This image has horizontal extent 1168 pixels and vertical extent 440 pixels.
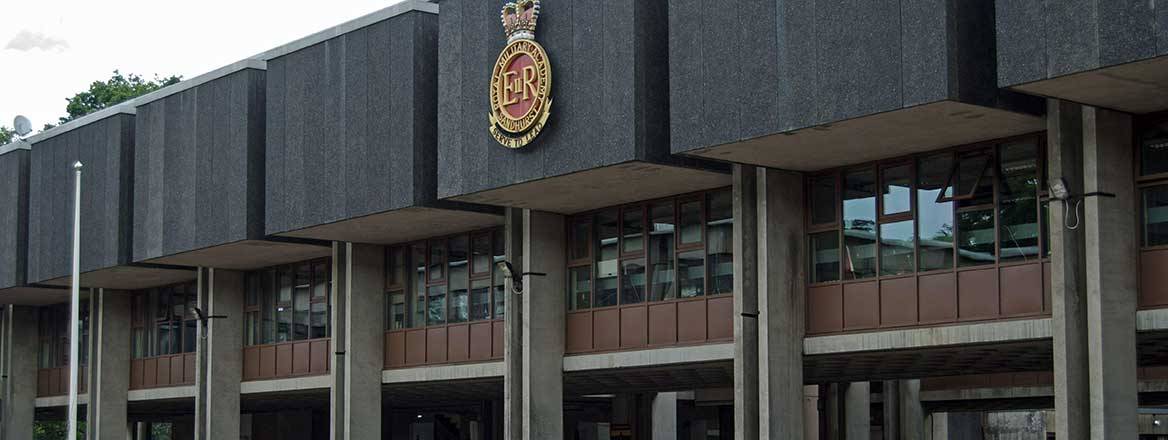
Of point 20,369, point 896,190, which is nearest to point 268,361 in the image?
point 20,369

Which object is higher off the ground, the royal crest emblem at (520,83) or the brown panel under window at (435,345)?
the royal crest emblem at (520,83)

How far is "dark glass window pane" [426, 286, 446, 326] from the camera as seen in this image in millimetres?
36562

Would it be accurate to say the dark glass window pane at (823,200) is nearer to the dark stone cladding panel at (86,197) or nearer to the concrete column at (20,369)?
the dark stone cladding panel at (86,197)

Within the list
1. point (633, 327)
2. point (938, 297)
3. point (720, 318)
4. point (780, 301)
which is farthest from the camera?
point (633, 327)

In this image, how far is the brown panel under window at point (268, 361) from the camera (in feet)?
136

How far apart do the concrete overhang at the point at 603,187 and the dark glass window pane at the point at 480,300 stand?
3.41 meters

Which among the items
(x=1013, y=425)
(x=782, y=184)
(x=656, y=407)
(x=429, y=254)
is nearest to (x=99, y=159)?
(x=429, y=254)

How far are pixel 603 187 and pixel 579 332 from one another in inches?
160

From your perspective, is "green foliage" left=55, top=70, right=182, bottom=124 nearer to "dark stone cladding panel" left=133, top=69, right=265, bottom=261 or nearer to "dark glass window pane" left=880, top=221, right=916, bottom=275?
"dark stone cladding panel" left=133, top=69, right=265, bottom=261

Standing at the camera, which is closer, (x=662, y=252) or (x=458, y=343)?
(x=662, y=252)

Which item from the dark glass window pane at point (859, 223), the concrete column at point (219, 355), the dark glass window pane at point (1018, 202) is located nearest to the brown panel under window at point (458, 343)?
the concrete column at point (219, 355)

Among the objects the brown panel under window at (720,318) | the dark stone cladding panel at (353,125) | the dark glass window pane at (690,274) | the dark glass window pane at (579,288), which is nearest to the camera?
the brown panel under window at (720,318)

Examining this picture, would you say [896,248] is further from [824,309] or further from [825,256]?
[824,309]

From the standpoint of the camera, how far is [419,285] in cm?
3725
